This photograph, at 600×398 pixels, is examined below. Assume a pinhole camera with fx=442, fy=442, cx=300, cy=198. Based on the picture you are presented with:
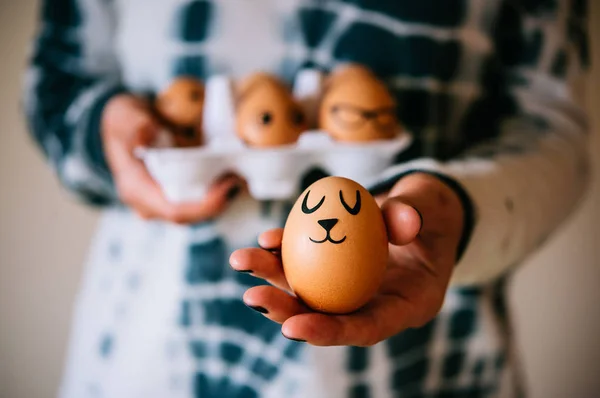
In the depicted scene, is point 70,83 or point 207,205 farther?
point 70,83

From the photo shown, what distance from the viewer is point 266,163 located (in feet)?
1.24

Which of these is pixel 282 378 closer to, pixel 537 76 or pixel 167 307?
pixel 167 307

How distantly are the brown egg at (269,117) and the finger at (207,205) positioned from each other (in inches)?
1.7

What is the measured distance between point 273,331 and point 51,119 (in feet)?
1.16

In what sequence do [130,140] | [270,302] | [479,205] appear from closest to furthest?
[270,302] < [479,205] < [130,140]

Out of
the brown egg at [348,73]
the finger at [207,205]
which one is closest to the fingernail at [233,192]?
the finger at [207,205]

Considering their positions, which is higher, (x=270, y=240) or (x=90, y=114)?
(x=90, y=114)

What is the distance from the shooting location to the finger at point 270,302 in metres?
0.21

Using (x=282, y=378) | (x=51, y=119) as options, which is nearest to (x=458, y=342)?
(x=282, y=378)

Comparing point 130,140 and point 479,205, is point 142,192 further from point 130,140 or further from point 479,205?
point 479,205

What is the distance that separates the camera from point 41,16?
52 cm

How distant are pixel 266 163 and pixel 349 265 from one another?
16 cm

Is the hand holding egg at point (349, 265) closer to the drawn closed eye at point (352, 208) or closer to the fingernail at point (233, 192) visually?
the drawn closed eye at point (352, 208)

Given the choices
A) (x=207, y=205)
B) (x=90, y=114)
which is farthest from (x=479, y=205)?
(x=90, y=114)
